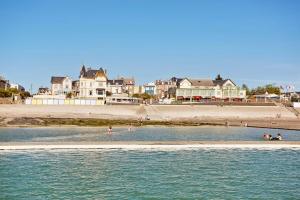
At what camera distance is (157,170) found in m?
35.1

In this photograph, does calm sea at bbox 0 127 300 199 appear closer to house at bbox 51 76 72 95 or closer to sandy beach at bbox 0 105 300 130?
sandy beach at bbox 0 105 300 130

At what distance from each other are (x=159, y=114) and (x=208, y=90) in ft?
216

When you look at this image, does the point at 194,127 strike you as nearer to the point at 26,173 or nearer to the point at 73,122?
the point at 73,122

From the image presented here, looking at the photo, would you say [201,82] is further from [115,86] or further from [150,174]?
[150,174]

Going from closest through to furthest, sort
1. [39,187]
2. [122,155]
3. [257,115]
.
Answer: [39,187] < [122,155] < [257,115]

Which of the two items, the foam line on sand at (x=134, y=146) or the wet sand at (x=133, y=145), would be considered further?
the wet sand at (x=133, y=145)

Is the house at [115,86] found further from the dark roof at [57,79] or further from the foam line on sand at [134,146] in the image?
the foam line on sand at [134,146]

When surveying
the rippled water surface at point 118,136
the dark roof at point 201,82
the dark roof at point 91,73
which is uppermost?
the dark roof at point 91,73

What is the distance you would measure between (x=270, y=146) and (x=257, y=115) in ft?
199

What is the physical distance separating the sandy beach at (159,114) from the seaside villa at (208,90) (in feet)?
171

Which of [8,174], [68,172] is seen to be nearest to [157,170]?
[68,172]

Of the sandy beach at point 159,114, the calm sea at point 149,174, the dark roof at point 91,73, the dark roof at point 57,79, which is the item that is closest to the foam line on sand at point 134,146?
the calm sea at point 149,174

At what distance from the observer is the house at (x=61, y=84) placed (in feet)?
569

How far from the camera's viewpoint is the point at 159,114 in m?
108
